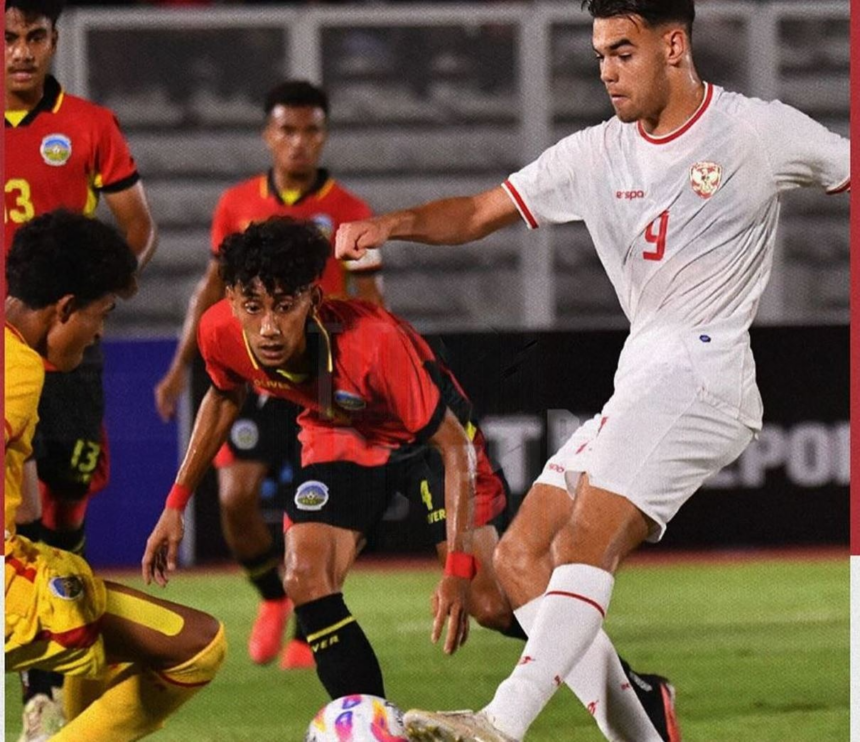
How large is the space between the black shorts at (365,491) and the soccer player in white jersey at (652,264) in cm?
42

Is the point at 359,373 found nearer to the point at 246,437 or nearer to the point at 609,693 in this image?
the point at 609,693


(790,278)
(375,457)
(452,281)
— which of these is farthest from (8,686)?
(790,278)

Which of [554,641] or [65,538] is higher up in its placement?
[554,641]

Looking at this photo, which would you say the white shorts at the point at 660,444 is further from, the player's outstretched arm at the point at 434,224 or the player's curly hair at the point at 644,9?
the player's curly hair at the point at 644,9

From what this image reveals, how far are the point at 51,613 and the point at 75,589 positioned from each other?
80 millimetres

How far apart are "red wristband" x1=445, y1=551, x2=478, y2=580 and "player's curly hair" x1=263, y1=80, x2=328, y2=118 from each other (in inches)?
131

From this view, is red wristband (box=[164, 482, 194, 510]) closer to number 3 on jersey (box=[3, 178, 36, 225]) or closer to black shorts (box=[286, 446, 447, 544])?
black shorts (box=[286, 446, 447, 544])

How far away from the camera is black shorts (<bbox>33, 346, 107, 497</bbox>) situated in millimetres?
5754

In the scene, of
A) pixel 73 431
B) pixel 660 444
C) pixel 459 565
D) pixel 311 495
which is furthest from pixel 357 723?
pixel 73 431

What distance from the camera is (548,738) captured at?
17.2ft

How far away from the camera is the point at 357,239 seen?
4.45m

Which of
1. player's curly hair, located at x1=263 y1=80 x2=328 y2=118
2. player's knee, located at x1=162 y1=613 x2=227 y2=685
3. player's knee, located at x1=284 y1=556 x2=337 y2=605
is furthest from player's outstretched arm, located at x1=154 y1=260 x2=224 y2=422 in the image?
player's knee, located at x1=162 y1=613 x2=227 y2=685

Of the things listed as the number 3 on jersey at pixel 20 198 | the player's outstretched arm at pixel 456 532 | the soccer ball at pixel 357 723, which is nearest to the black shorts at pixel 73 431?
the number 3 on jersey at pixel 20 198

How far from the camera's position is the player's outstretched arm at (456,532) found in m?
4.63
